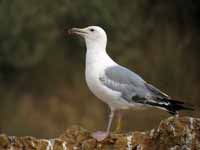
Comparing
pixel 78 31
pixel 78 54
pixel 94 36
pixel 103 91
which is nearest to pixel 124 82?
pixel 103 91

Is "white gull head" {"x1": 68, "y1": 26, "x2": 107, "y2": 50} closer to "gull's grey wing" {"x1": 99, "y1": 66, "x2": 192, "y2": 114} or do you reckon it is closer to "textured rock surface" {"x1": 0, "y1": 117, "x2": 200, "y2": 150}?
"gull's grey wing" {"x1": 99, "y1": 66, "x2": 192, "y2": 114}

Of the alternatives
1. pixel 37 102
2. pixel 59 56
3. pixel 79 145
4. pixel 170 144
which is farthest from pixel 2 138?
pixel 59 56

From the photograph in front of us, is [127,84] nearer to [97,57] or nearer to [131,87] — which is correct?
[131,87]

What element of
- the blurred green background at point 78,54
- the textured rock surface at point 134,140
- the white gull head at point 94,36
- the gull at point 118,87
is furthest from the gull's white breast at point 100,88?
the blurred green background at point 78,54

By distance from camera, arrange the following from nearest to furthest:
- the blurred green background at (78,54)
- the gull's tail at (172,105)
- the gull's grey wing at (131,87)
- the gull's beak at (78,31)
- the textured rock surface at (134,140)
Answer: the textured rock surface at (134,140)
the gull's tail at (172,105)
the gull's grey wing at (131,87)
the gull's beak at (78,31)
the blurred green background at (78,54)

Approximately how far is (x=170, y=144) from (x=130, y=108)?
51.3 inches

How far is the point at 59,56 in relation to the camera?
1667cm

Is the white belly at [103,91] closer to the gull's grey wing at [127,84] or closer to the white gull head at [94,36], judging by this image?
the gull's grey wing at [127,84]

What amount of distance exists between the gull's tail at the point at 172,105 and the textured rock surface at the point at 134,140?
58cm

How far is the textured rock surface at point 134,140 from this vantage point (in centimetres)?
672

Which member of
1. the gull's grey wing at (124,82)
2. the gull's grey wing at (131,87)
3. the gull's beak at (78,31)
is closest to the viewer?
the gull's grey wing at (131,87)

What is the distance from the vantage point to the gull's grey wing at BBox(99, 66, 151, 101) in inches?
310

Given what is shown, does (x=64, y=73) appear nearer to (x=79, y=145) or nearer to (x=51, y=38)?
(x=51, y=38)

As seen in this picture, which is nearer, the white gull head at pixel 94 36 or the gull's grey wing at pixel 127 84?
the gull's grey wing at pixel 127 84
